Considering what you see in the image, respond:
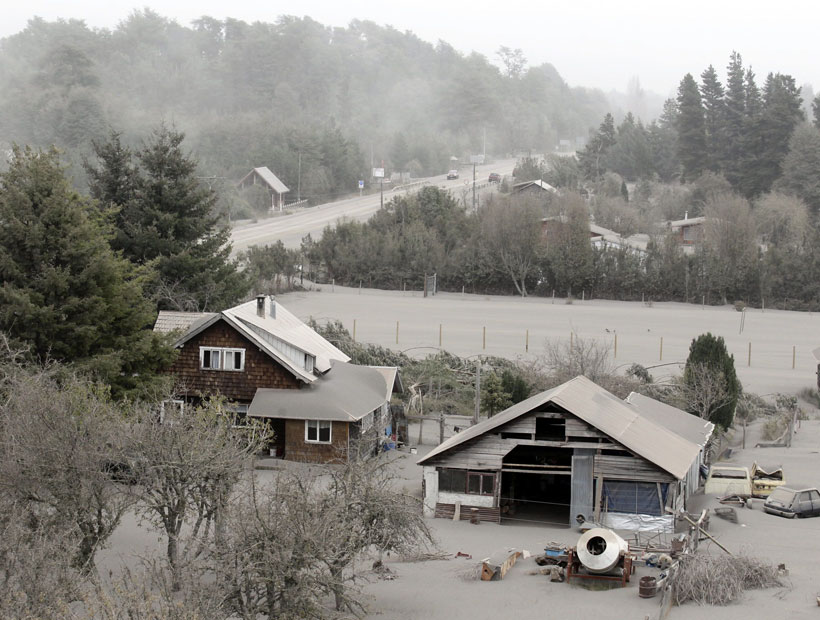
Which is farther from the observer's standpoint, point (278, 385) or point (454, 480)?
point (278, 385)

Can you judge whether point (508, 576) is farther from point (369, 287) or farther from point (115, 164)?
point (369, 287)

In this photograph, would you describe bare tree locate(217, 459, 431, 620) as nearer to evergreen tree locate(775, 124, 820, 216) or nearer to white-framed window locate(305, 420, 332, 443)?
white-framed window locate(305, 420, 332, 443)

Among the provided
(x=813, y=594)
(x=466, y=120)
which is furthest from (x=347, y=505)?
(x=466, y=120)

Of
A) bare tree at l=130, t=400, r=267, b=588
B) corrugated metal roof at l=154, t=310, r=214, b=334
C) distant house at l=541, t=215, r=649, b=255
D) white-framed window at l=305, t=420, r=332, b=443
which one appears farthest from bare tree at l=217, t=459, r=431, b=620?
distant house at l=541, t=215, r=649, b=255

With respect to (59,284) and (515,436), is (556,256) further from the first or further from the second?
(59,284)

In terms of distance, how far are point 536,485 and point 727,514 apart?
5.14m

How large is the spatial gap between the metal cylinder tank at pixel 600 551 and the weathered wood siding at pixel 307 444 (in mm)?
11670

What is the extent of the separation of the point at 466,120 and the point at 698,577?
6574 inches

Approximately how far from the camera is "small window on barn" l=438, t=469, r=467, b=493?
1045 inches

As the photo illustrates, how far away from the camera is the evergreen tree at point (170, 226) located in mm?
43719

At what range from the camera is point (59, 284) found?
28.8 metres

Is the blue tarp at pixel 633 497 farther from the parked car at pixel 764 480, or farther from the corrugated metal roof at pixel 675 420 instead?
→ the corrugated metal roof at pixel 675 420

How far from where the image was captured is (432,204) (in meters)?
82.0

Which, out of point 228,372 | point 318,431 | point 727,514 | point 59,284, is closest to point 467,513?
point 727,514
